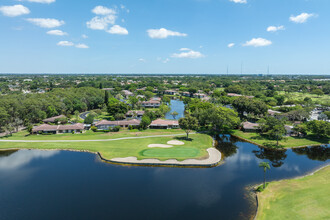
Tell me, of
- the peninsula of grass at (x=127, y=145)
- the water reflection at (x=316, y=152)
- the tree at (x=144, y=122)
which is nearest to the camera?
the peninsula of grass at (x=127, y=145)

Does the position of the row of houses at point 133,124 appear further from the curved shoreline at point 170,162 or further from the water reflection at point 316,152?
the water reflection at point 316,152

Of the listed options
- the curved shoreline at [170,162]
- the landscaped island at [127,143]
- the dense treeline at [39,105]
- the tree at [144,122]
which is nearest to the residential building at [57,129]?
the landscaped island at [127,143]

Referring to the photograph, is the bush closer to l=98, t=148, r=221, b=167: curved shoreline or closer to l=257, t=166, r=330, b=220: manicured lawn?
l=98, t=148, r=221, b=167: curved shoreline

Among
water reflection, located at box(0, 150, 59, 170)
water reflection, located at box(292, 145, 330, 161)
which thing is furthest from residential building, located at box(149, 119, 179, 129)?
water reflection, located at box(292, 145, 330, 161)

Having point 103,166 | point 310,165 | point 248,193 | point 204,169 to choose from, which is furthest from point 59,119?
point 310,165

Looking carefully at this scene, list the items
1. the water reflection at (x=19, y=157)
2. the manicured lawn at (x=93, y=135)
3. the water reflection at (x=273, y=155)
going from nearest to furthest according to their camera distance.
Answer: the water reflection at (x=19, y=157), the water reflection at (x=273, y=155), the manicured lawn at (x=93, y=135)

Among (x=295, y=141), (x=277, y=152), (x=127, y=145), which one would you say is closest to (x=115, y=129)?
(x=127, y=145)

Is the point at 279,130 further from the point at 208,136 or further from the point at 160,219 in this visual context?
the point at 160,219

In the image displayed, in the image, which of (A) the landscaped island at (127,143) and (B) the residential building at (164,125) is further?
(B) the residential building at (164,125)
